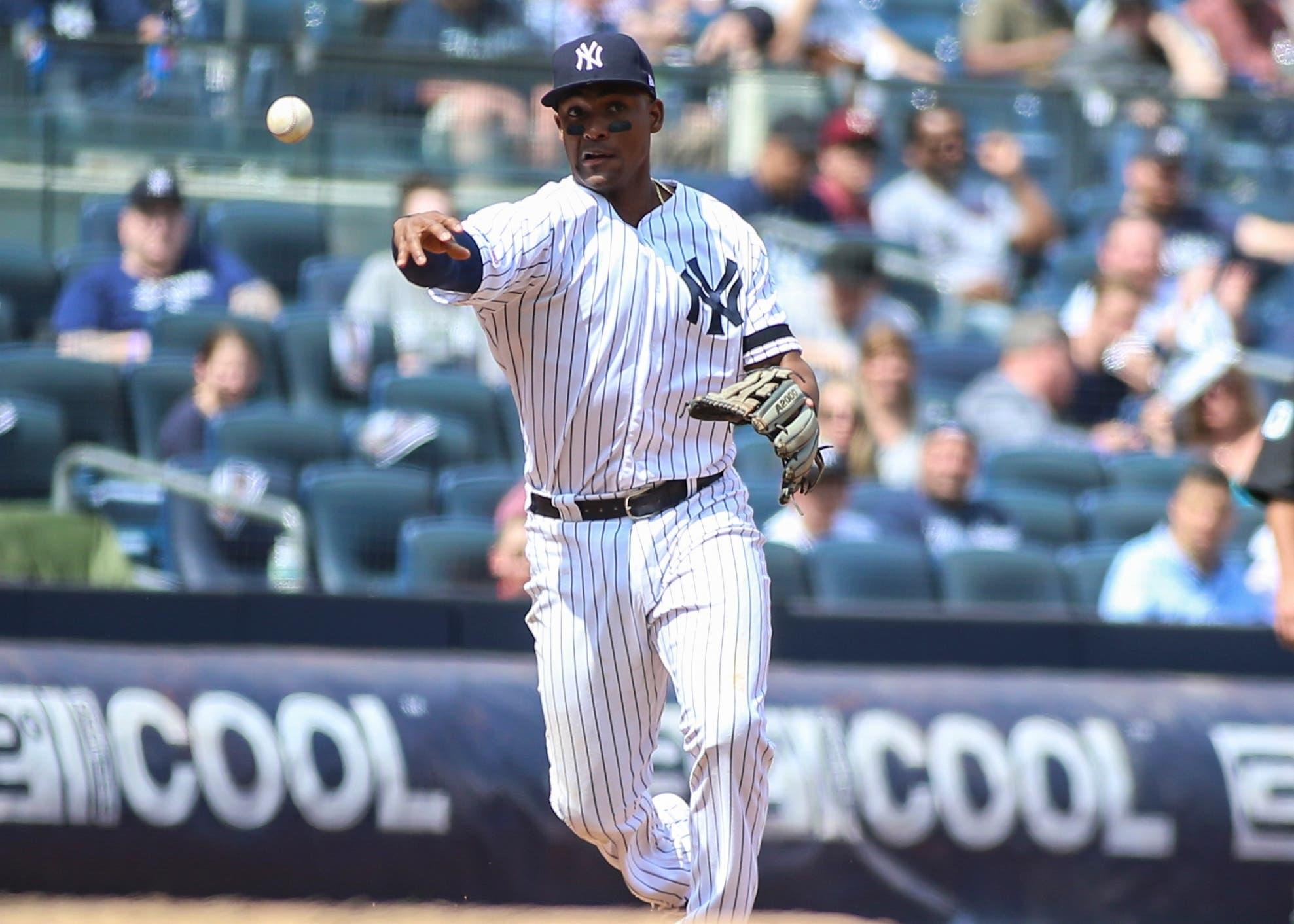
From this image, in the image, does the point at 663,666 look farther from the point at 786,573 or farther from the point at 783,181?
the point at 783,181

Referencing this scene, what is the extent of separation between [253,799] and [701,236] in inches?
104

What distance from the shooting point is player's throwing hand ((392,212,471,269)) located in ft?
11.5

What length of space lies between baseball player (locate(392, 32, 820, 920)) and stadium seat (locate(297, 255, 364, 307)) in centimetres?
325

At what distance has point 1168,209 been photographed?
324 inches

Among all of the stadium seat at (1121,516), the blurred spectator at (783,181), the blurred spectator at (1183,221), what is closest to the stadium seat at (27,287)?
the blurred spectator at (783,181)

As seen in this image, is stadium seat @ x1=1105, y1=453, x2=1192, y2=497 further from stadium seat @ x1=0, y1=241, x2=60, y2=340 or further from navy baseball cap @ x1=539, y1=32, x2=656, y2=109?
stadium seat @ x1=0, y1=241, x2=60, y2=340

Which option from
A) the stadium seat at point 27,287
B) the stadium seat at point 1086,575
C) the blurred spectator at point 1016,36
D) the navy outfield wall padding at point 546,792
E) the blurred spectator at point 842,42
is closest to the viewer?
the navy outfield wall padding at point 546,792

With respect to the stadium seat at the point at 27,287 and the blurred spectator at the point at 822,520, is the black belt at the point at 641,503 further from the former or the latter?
the stadium seat at the point at 27,287

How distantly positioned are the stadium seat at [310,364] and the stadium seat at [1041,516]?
2374 mm

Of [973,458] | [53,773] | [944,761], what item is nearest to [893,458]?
[973,458]

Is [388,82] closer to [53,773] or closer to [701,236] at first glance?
[53,773]

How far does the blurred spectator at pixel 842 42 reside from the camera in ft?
28.9

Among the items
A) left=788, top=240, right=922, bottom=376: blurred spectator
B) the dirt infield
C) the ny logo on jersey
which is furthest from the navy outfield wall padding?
the ny logo on jersey

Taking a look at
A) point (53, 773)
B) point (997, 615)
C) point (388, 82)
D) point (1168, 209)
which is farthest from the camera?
point (1168, 209)
